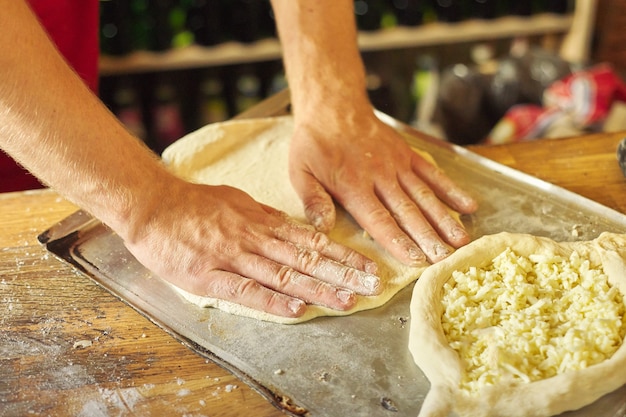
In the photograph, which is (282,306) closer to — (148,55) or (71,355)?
(71,355)

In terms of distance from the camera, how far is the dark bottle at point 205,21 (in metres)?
2.53

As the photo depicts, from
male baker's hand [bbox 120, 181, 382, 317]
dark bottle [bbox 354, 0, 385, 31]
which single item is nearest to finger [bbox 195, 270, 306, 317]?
male baker's hand [bbox 120, 181, 382, 317]

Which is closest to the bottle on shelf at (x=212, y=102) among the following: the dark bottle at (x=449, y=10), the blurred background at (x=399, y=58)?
the blurred background at (x=399, y=58)

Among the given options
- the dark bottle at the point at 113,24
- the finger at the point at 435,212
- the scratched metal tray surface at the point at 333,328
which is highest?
the dark bottle at the point at 113,24

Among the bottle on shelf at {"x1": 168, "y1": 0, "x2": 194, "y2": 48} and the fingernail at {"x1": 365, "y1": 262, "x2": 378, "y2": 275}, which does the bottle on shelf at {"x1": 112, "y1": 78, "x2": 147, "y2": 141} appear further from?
the fingernail at {"x1": 365, "y1": 262, "x2": 378, "y2": 275}

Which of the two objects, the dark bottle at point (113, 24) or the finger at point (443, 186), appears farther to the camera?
the dark bottle at point (113, 24)

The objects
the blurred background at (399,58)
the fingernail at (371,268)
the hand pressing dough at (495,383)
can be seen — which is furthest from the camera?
the blurred background at (399,58)

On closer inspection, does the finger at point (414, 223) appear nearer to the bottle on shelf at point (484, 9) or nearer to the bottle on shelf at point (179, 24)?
the bottle on shelf at point (179, 24)

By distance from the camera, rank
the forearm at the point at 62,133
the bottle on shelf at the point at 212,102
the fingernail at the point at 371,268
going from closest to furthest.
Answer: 1. the forearm at the point at 62,133
2. the fingernail at the point at 371,268
3. the bottle on shelf at the point at 212,102

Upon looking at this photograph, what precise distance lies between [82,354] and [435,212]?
685mm

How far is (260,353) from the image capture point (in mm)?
1060

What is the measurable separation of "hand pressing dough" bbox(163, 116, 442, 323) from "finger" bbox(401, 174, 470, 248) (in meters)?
0.09

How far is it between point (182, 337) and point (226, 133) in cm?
57

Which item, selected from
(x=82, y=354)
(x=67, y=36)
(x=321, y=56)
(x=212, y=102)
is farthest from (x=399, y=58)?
(x=82, y=354)
